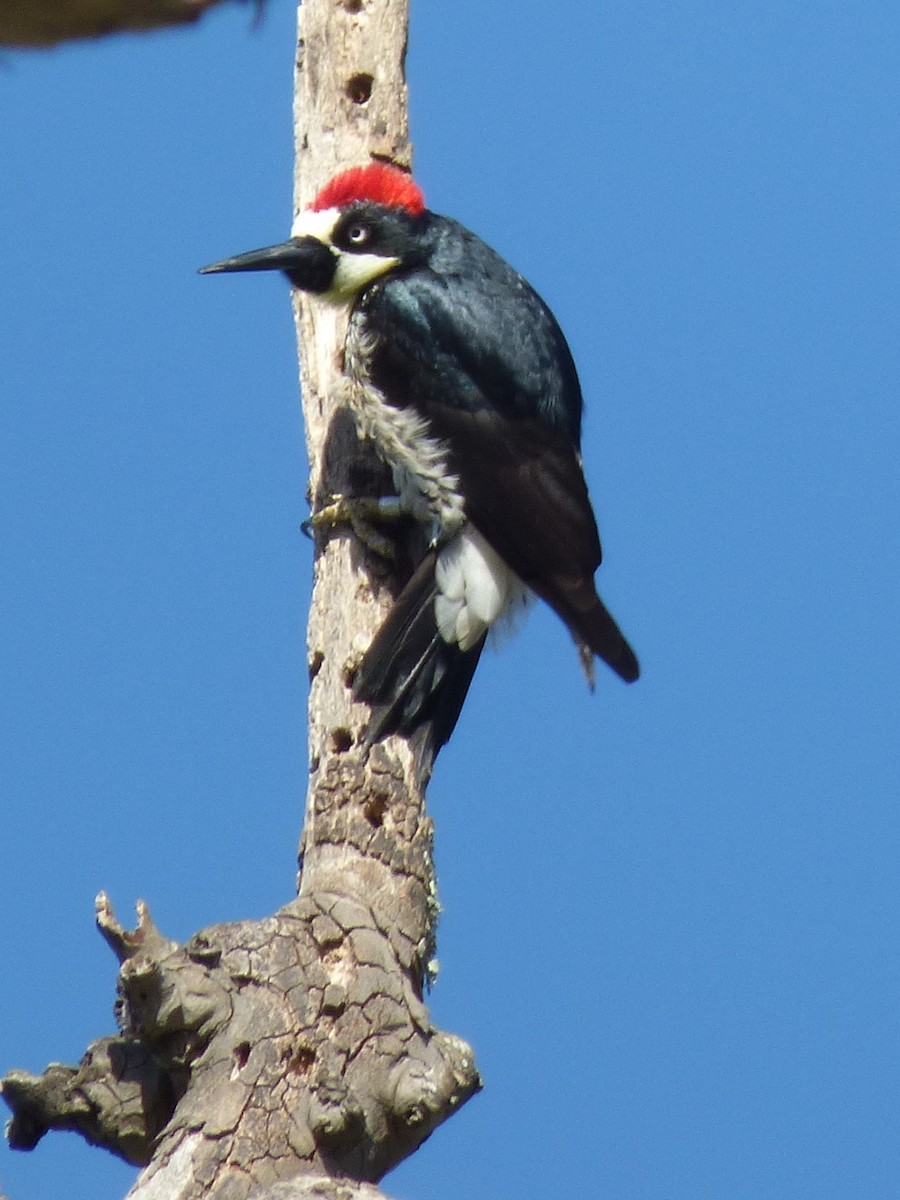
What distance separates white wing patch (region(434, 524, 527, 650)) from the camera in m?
3.28

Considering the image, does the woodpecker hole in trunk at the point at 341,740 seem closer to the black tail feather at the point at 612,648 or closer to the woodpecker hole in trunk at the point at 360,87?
the black tail feather at the point at 612,648

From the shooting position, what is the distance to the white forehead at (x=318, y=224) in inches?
144

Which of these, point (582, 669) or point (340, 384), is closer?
point (582, 669)

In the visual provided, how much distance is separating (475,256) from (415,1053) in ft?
6.76

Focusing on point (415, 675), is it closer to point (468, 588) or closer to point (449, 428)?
point (468, 588)

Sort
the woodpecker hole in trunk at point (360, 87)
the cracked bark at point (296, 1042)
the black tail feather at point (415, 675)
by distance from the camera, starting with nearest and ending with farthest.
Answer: the cracked bark at point (296, 1042), the black tail feather at point (415, 675), the woodpecker hole in trunk at point (360, 87)

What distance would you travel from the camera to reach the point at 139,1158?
2.51 meters

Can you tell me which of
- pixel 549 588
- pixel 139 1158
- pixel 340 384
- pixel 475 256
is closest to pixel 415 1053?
pixel 139 1158

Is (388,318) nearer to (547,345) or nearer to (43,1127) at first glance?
(547,345)

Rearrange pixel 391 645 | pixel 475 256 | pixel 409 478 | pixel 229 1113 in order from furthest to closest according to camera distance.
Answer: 1. pixel 475 256
2. pixel 409 478
3. pixel 391 645
4. pixel 229 1113

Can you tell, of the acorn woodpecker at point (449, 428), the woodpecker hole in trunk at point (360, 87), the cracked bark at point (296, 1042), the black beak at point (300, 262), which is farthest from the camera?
the woodpecker hole in trunk at point (360, 87)

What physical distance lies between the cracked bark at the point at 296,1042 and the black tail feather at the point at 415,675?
0.36 ft

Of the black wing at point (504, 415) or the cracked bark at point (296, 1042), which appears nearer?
the cracked bark at point (296, 1042)

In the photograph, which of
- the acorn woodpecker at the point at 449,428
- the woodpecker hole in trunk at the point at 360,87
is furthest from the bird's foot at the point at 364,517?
the woodpecker hole in trunk at the point at 360,87
